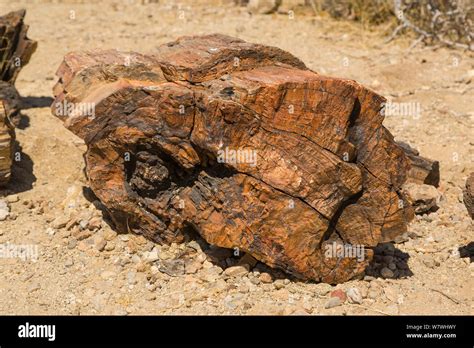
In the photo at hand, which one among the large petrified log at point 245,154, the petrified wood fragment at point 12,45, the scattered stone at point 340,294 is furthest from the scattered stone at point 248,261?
the petrified wood fragment at point 12,45

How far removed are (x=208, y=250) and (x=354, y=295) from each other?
1232 millimetres

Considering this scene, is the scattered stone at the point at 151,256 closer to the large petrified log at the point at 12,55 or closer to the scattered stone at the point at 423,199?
the scattered stone at the point at 423,199

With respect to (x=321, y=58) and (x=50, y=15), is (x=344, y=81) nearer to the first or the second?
(x=321, y=58)

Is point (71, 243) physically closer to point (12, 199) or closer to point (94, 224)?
point (94, 224)

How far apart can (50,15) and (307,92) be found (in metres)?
8.35

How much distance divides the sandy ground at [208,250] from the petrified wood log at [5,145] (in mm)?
265

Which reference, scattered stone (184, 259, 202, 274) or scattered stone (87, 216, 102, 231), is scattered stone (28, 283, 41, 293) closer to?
scattered stone (87, 216, 102, 231)

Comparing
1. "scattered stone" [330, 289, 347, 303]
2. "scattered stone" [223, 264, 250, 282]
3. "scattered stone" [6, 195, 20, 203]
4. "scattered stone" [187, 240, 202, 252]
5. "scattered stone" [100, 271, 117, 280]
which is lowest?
"scattered stone" [6, 195, 20, 203]

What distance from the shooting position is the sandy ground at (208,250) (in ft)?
15.2

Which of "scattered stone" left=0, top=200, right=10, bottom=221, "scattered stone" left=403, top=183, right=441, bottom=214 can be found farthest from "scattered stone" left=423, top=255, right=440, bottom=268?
"scattered stone" left=0, top=200, right=10, bottom=221

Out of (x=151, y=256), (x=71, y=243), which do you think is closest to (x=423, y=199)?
(x=151, y=256)

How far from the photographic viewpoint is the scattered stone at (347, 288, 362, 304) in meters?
4.61

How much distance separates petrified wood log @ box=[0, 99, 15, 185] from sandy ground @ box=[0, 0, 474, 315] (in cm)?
26
